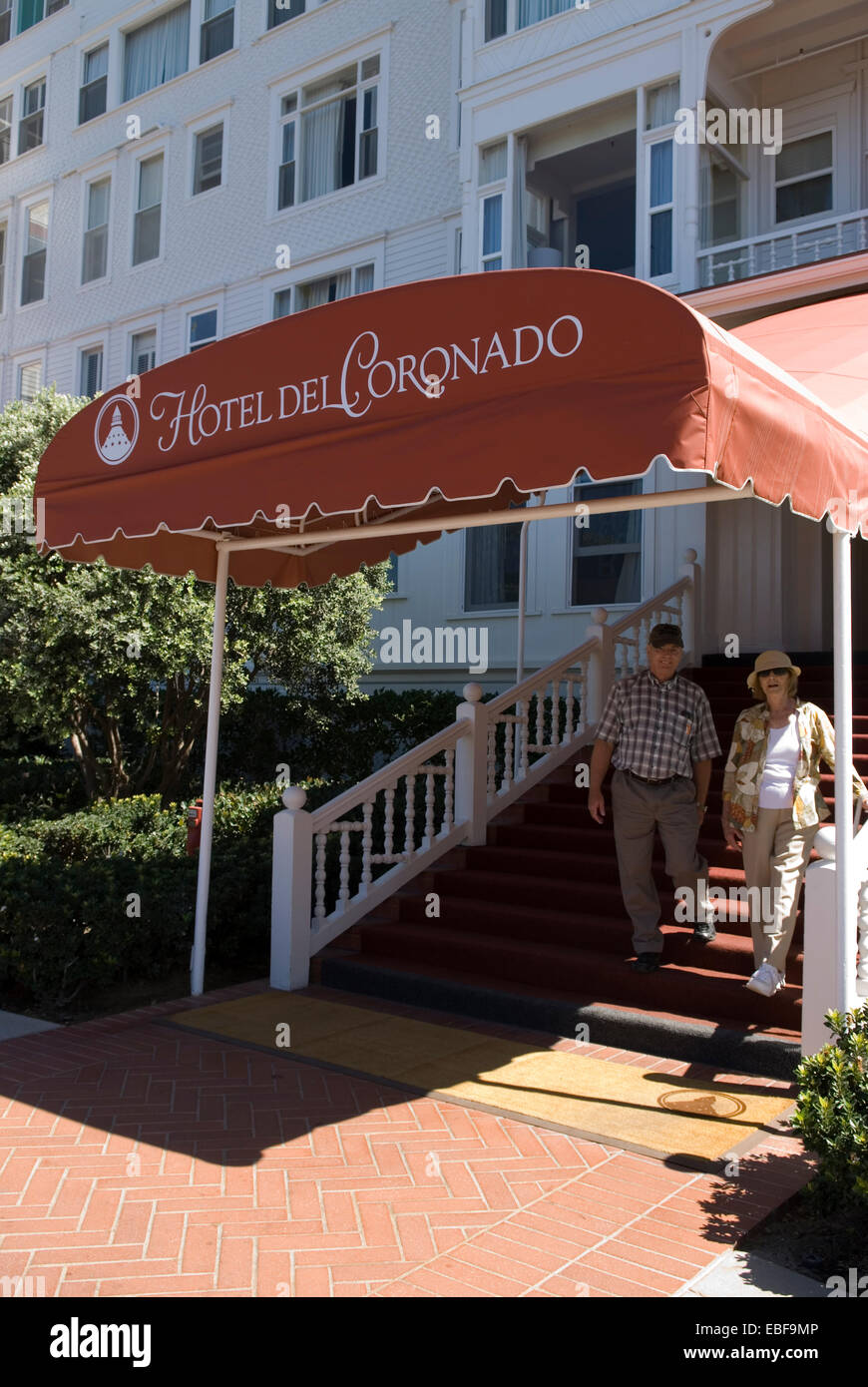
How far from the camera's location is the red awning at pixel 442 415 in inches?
170

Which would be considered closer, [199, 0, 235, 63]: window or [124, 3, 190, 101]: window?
[199, 0, 235, 63]: window

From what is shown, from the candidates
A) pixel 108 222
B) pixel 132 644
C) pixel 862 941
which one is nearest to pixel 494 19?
pixel 132 644

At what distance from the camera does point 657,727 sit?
254 inches

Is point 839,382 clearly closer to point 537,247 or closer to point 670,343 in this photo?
point 670,343

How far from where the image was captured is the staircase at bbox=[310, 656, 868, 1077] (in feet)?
19.8

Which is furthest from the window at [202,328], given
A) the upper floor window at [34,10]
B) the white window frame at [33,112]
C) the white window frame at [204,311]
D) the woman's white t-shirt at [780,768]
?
the woman's white t-shirt at [780,768]

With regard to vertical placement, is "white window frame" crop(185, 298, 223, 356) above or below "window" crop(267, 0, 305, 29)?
below

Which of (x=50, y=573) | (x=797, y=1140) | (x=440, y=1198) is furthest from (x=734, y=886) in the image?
(x=50, y=573)

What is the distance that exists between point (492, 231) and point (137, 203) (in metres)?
9.29

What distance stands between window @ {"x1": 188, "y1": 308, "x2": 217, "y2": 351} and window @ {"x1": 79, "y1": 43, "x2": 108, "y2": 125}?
5.52 metres

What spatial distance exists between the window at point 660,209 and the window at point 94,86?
13.1 meters

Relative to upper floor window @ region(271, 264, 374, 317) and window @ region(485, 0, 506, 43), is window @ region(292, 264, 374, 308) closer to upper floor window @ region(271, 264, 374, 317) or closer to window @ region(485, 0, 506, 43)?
upper floor window @ region(271, 264, 374, 317)

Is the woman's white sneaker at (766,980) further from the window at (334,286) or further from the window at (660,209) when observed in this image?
the window at (334,286)

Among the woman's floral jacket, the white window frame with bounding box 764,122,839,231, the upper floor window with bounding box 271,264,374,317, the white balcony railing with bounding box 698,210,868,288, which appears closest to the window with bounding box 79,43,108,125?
the upper floor window with bounding box 271,264,374,317
